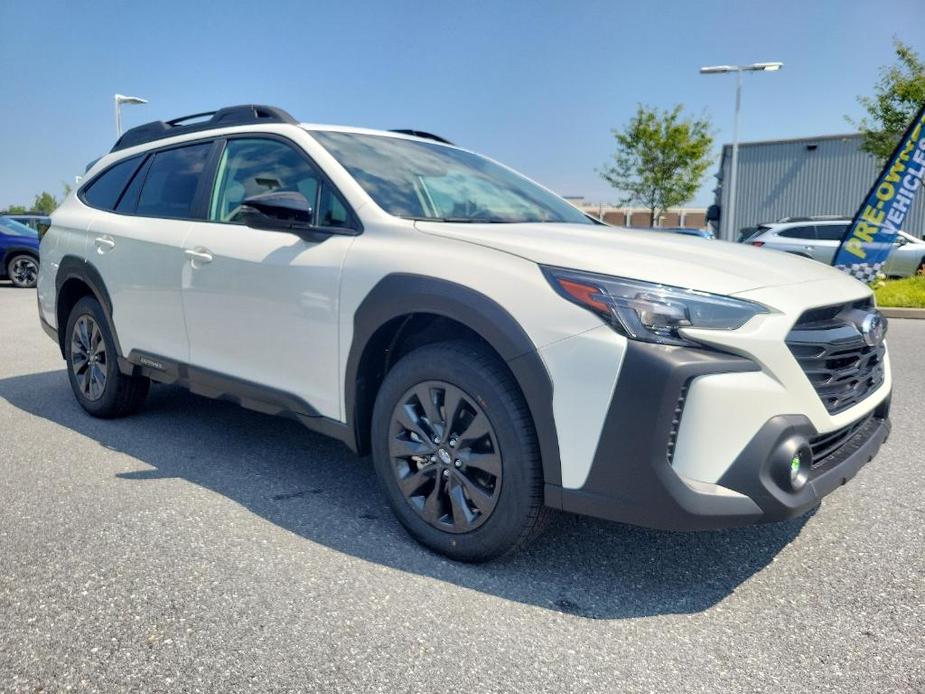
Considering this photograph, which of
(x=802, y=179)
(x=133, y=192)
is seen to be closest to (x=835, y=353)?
(x=133, y=192)

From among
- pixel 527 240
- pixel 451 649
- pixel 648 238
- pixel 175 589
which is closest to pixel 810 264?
pixel 648 238

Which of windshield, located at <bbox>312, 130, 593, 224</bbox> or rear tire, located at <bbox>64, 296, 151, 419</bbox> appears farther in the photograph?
rear tire, located at <bbox>64, 296, 151, 419</bbox>

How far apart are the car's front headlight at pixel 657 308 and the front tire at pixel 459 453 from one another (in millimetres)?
427

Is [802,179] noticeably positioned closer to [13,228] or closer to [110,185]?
[13,228]

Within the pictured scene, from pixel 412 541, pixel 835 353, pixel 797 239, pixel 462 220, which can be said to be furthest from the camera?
pixel 797 239

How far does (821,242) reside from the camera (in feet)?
53.0

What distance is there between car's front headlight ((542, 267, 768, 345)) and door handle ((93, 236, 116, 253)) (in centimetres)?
313

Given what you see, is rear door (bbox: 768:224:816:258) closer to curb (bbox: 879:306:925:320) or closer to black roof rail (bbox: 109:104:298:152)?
curb (bbox: 879:306:925:320)

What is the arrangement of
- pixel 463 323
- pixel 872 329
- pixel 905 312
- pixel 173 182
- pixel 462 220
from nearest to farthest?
pixel 463 323 → pixel 872 329 → pixel 462 220 → pixel 173 182 → pixel 905 312

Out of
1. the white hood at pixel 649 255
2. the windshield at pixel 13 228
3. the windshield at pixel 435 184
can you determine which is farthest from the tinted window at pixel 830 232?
the windshield at pixel 13 228

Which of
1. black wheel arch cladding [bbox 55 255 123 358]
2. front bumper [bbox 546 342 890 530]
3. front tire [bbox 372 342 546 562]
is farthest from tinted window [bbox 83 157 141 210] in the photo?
front bumper [bbox 546 342 890 530]

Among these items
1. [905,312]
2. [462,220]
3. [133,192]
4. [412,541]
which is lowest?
[905,312]

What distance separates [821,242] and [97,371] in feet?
51.1

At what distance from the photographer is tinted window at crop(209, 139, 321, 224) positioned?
3305 millimetres
